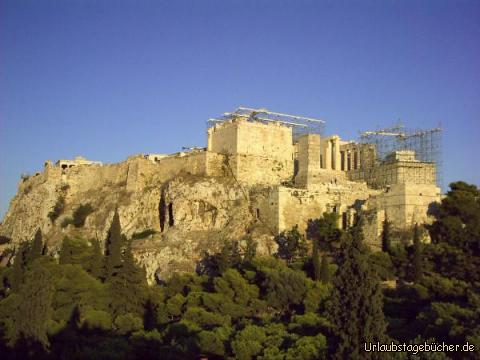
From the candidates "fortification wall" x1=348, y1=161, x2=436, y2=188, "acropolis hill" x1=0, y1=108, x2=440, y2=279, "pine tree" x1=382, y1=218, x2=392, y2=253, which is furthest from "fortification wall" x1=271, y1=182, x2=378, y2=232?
"pine tree" x1=382, y1=218, x2=392, y2=253

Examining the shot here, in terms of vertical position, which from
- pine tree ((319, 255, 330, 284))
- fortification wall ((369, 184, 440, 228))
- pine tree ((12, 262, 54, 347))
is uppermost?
fortification wall ((369, 184, 440, 228))

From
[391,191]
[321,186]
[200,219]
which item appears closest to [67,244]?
[200,219]

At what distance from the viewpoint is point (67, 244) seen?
4422 cm

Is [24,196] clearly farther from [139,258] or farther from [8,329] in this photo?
[8,329]

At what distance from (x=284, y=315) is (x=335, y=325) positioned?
41.9ft

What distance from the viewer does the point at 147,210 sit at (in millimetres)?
54438

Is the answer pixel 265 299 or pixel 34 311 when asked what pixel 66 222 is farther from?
pixel 34 311

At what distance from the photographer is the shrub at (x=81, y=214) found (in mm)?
58781

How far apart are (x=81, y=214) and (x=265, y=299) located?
25.8 m

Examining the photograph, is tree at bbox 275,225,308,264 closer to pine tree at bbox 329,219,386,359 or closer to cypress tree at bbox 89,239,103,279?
cypress tree at bbox 89,239,103,279

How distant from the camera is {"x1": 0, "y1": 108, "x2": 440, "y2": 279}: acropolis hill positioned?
4666 cm

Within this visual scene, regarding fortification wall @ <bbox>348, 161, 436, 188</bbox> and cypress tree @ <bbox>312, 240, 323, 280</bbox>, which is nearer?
cypress tree @ <bbox>312, 240, 323, 280</bbox>

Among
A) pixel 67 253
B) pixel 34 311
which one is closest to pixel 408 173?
Result: pixel 67 253

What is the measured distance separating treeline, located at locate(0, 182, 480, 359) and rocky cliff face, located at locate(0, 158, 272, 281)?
8.02ft
